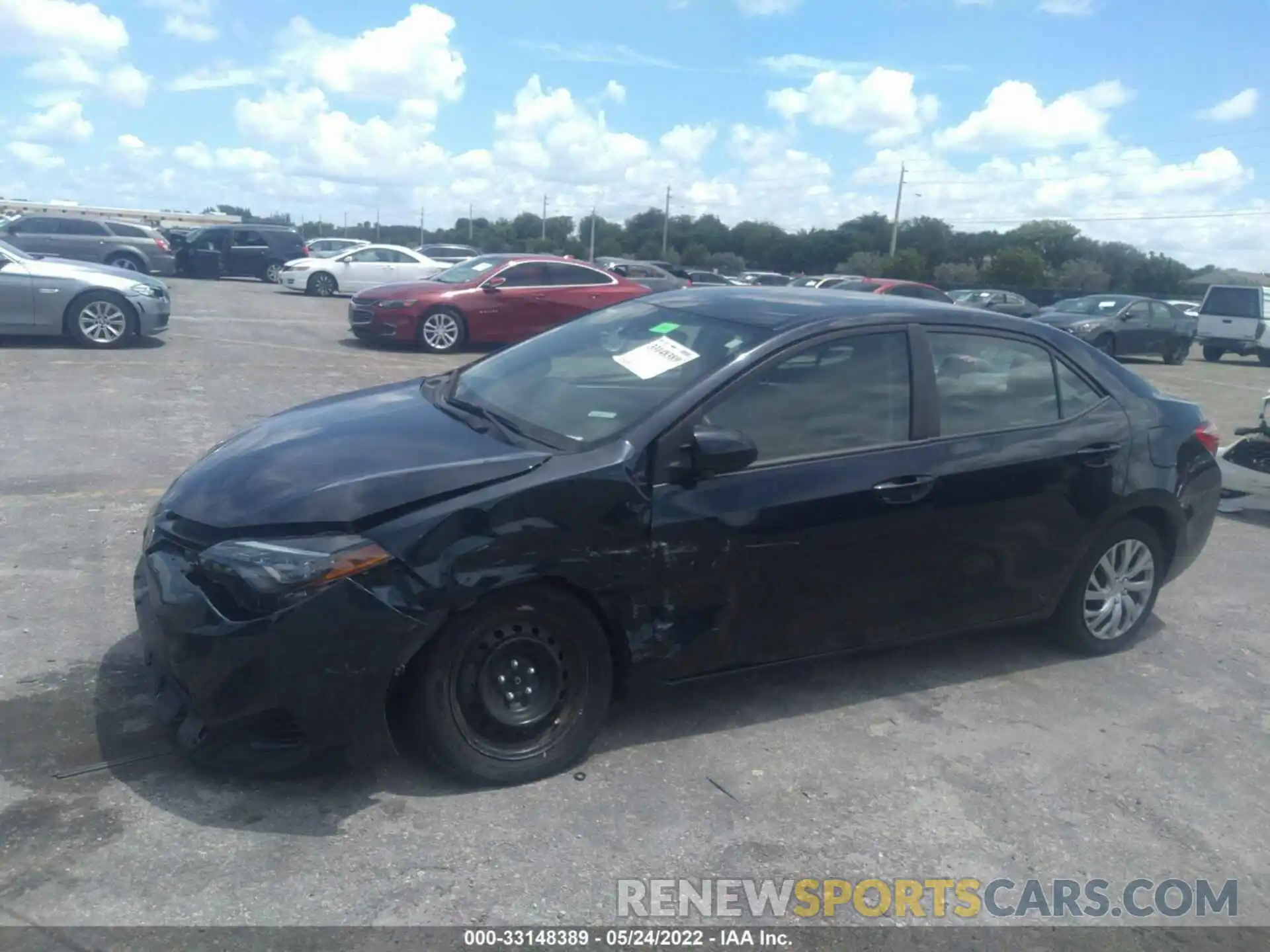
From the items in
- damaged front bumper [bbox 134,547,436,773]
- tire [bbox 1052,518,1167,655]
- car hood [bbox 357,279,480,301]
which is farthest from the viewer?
car hood [bbox 357,279,480,301]

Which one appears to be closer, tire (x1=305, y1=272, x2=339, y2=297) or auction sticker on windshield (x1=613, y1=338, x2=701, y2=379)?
auction sticker on windshield (x1=613, y1=338, x2=701, y2=379)

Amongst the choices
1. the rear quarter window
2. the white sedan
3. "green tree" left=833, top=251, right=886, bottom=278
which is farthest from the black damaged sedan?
"green tree" left=833, top=251, right=886, bottom=278

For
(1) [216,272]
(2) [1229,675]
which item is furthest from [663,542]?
(1) [216,272]

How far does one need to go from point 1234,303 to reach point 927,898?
87.2 feet

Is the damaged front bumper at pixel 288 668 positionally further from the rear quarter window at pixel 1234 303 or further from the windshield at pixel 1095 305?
the rear quarter window at pixel 1234 303

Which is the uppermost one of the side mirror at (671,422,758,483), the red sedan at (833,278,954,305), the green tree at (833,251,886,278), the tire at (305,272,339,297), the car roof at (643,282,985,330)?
the green tree at (833,251,886,278)

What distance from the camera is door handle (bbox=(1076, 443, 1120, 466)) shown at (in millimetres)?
4914

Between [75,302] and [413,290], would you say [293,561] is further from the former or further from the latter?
[413,290]

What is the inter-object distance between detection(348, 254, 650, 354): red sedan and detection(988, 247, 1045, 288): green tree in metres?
42.6

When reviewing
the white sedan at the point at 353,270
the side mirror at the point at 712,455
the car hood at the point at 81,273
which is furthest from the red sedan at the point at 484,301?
the side mirror at the point at 712,455

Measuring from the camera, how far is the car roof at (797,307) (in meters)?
4.52

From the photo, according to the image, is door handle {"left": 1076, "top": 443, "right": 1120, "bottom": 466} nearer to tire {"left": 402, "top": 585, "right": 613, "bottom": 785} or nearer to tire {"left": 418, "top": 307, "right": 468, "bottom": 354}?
tire {"left": 402, "top": 585, "right": 613, "bottom": 785}

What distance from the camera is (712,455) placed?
12.7 ft

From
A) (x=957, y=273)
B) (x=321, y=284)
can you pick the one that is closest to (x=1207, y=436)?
(x=321, y=284)
